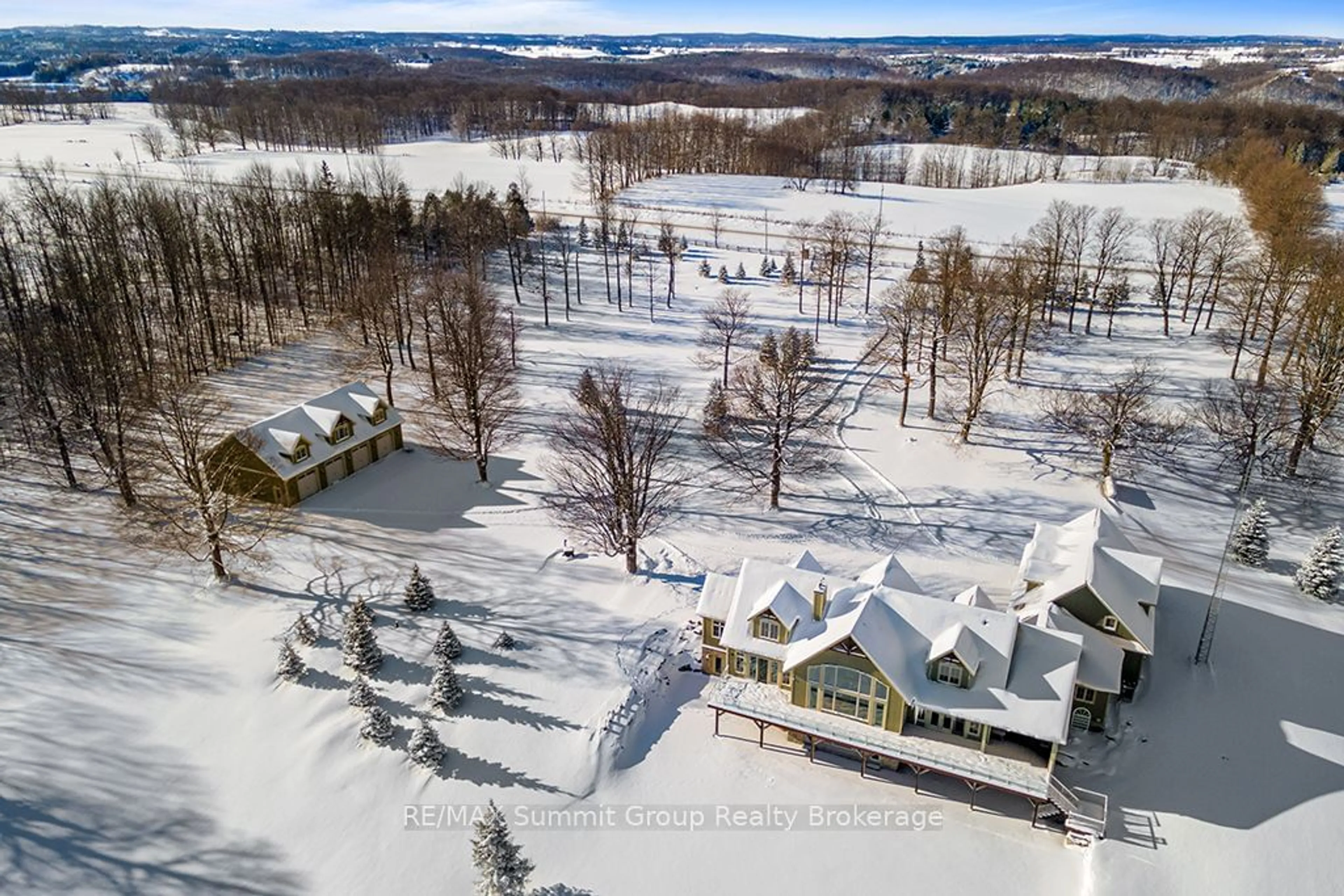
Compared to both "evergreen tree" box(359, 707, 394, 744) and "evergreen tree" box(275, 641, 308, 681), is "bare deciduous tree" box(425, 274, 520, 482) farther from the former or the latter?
"evergreen tree" box(359, 707, 394, 744)

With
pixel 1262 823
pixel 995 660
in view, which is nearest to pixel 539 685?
pixel 995 660

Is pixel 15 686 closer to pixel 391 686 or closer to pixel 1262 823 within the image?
pixel 391 686

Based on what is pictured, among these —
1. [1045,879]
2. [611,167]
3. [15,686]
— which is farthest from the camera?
[611,167]

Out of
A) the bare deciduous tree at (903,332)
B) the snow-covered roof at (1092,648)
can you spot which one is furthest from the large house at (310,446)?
the snow-covered roof at (1092,648)

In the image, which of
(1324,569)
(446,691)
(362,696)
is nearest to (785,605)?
(446,691)

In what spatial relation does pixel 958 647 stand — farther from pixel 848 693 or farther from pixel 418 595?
pixel 418 595

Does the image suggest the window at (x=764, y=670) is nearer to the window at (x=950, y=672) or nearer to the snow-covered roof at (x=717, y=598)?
the snow-covered roof at (x=717, y=598)
